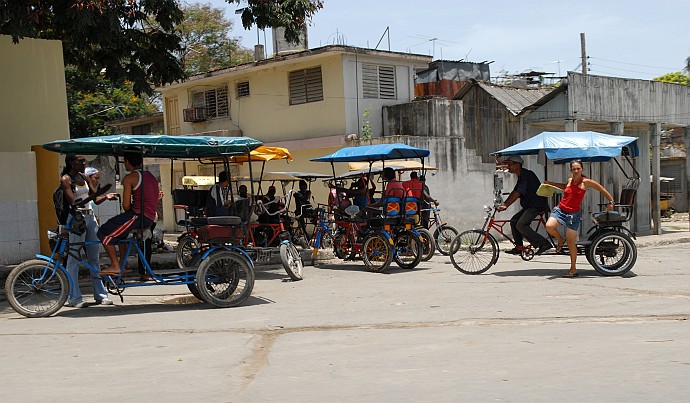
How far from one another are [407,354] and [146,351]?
2486mm

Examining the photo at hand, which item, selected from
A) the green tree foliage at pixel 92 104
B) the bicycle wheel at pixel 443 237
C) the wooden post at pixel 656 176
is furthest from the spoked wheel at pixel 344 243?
the green tree foliage at pixel 92 104

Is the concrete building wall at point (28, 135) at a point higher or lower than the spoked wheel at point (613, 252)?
higher

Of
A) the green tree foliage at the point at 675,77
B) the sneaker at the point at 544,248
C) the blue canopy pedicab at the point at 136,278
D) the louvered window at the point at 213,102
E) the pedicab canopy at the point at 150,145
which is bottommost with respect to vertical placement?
the sneaker at the point at 544,248

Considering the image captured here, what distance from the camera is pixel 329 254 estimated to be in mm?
16781

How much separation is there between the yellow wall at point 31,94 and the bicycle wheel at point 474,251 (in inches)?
341

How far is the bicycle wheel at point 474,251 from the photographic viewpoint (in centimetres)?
1271

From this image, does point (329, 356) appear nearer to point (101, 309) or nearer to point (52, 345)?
point (52, 345)

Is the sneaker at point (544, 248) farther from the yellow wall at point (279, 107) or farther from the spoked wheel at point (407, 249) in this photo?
the yellow wall at point (279, 107)

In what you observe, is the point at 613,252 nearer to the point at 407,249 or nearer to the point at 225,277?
the point at 407,249

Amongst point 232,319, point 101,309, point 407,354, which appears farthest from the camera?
point 101,309

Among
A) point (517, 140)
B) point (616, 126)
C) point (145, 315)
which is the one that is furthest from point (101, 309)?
point (616, 126)

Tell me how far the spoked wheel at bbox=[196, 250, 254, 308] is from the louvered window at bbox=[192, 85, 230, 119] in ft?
61.1

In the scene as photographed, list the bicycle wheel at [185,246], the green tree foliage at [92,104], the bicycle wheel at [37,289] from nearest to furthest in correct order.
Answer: the bicycle wheel at [37,289] → the bicycle wheel at [185,246] → the green tree foliage at [92,104]

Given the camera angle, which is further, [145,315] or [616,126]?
[616,126]
